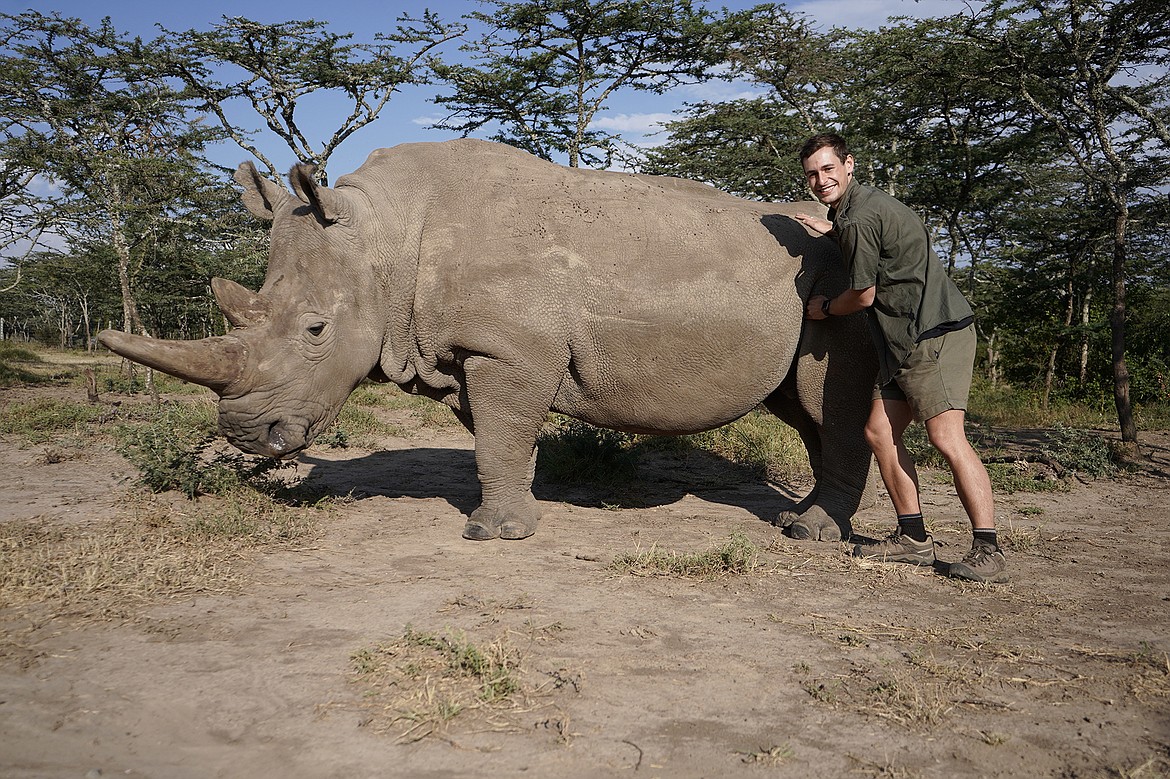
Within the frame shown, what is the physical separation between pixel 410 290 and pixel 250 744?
3.12 meters

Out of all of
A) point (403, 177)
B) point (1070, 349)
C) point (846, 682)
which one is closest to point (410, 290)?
point (403, 177)

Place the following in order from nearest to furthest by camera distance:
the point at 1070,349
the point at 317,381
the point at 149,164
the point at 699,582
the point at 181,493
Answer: the point at 699,582 < the point at 317,381 < the point at 181,493 < the point at 149,164 < the point at 1070,349

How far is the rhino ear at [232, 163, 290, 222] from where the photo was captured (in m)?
5.10

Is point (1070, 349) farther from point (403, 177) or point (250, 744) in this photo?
point (250, 744)

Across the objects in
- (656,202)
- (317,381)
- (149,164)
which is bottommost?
(317,381)

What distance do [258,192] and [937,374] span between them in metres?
4.39

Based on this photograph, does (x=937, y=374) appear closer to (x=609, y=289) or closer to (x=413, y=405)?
(x=609, y=289)

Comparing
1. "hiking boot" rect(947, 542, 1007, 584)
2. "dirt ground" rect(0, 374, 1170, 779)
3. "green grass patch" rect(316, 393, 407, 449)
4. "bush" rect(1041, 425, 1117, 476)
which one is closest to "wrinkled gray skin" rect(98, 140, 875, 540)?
"dirt ground" rect(0, 374, 1170, 779)

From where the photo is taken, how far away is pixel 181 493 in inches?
222

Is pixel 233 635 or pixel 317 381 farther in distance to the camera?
pixel 317 381

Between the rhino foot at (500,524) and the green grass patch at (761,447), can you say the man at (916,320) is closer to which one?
the rhino foot at (500,524)

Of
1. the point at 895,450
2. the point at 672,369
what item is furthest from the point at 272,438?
the point at 895,450

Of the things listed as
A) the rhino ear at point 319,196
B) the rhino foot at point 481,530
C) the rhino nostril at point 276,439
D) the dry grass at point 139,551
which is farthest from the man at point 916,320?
the dry grass at point 139,551

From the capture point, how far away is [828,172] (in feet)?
15.3
